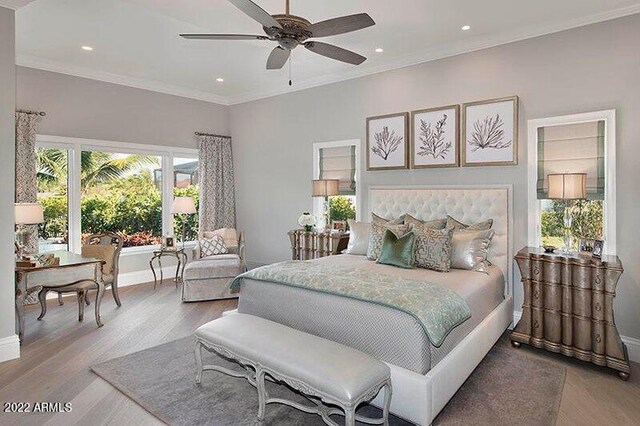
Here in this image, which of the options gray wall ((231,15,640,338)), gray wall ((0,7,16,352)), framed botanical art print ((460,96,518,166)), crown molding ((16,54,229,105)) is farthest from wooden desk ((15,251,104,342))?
framed botanical art print ((460,96,518,166))

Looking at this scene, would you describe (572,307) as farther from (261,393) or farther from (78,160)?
(78,160)

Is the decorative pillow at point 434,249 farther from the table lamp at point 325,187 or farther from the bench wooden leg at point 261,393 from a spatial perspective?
the bench wooden leg at point 261,393

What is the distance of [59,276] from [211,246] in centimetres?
220

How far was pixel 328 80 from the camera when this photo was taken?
5824 mm

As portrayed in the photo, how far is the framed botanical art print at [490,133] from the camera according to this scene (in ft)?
14.0

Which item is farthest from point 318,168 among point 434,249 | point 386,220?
point 434,249

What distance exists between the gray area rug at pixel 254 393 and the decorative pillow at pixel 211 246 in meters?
2.38

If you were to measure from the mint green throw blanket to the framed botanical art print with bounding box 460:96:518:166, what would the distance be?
213 cm

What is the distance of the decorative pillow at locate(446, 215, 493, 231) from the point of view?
4.22 meters

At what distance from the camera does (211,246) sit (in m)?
5.94

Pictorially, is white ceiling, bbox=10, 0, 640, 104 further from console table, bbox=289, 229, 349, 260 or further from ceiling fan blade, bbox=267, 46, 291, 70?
console table, bbox=289, 229, 349, 260

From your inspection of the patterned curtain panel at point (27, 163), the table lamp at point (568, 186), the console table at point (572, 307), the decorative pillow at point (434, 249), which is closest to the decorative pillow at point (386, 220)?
the decorative pillow at point (434, 249)

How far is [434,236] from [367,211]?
1.66m

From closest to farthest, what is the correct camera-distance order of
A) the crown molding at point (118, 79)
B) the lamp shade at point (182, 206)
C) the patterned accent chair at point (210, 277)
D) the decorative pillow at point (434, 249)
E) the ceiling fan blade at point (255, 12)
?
the ceiling fan blade at point (255, 12) → the decorative pillow at point (434, 249) → the crown molding at point (118, 79) → the patterned accent chair at point (210, 277) → the lamp shade at point (182, 206)
